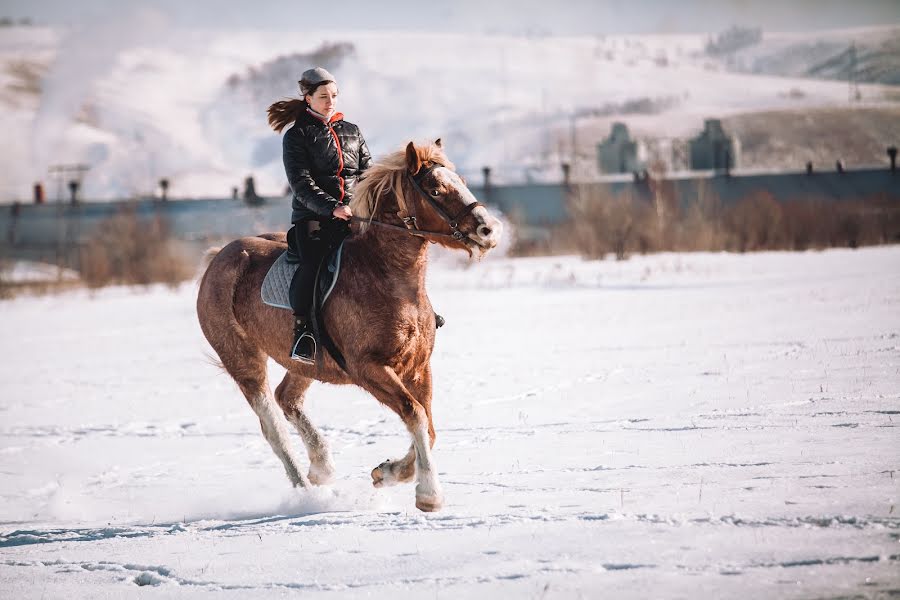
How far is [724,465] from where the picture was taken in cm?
717

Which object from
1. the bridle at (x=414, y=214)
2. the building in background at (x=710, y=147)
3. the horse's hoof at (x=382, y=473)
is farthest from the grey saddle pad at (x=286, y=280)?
the building in background at (x=710, y=147)

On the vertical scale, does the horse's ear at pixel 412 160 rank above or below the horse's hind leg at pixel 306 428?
above

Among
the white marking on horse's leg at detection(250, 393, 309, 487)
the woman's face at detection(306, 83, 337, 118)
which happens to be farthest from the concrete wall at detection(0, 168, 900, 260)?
the woman's face at detection(306, 83, 337, 118)

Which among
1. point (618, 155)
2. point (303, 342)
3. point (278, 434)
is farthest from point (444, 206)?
point (618, 155)

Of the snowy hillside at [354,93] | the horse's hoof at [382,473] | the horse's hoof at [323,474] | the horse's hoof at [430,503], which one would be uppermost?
the snowy hillside at [354,93]

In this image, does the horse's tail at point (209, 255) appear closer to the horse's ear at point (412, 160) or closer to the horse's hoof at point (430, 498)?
the horse's ear at point (412, 160)

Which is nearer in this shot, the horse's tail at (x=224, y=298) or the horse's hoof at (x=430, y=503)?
the horse's hoof at (x=430, y=503)

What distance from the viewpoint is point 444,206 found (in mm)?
6559

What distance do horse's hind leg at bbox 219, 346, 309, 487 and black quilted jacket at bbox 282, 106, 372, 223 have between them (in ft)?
4.82

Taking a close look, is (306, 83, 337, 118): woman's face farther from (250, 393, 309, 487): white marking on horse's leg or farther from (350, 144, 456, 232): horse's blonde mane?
(250, 393, 309, 487): white marking on horse's leg

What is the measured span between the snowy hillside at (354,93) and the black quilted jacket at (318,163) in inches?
3818

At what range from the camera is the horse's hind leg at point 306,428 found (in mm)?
7945

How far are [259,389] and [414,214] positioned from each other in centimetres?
246

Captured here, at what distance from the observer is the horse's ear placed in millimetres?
6585
